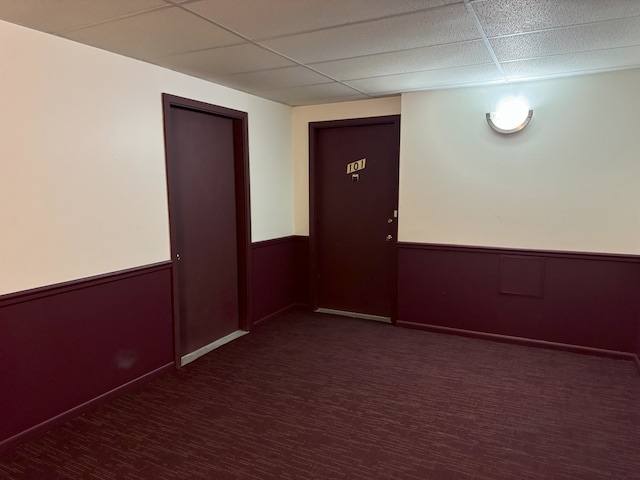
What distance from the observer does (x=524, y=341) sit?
3.85 meters

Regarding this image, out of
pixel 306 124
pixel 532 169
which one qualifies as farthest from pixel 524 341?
pixel 306 124

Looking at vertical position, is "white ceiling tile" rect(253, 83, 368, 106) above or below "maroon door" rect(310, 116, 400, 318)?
above

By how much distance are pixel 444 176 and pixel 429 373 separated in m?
1.82

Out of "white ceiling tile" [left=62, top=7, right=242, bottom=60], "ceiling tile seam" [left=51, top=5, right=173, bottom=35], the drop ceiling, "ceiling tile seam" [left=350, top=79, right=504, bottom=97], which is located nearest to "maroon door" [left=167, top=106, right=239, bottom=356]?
the drop ceiling

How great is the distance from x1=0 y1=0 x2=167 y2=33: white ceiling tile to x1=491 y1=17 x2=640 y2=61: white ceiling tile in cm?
201

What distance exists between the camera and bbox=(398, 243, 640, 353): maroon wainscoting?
3510 millimetres

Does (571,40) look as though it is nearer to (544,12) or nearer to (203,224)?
(544,12)

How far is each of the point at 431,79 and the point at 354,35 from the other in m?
1.34

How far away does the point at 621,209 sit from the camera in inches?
135

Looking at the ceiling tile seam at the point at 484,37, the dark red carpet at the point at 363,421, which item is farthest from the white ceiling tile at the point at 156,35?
the dark red carpet at the point at 363,421

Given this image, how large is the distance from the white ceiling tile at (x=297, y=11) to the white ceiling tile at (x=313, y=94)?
4.80 ft

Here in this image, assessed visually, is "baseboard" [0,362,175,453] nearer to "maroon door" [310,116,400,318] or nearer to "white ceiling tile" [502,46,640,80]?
"maroon door" [310,116,400,318]

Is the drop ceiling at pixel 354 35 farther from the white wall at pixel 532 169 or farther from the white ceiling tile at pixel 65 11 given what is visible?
the white wall at pixel 532 169

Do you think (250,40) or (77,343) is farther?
(77,343)
